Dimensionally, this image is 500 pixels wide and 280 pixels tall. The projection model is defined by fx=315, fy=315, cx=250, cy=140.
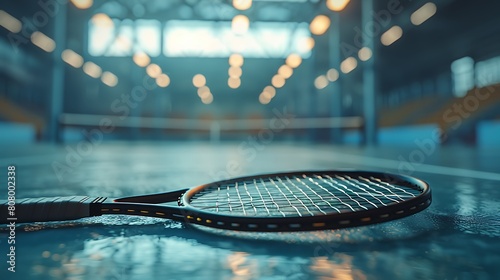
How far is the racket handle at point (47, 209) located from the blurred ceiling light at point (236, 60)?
17.5 metres

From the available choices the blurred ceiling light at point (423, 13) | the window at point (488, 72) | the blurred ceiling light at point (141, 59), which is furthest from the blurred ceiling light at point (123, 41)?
the window at point (488, 72)

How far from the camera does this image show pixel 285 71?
21.4 metres

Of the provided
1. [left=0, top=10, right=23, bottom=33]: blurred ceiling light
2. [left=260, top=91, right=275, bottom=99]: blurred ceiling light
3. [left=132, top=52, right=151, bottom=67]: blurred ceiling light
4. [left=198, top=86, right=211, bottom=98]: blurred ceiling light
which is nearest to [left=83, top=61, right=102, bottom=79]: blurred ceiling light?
[left=132, top=52, right=151, bottom=67]: blurred ceiling light

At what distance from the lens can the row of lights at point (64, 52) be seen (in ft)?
44.4

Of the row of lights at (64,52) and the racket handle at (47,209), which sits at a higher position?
the row of lights at (64,52)

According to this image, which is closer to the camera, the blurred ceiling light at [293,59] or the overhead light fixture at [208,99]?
the blurred ceiling light at [293,59]

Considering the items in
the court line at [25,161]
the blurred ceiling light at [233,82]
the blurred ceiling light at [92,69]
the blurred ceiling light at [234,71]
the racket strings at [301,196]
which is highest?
the blurred ceiling light at [92,69]

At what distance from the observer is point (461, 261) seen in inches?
26.1

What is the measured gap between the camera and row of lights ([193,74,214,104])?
23.4 meters

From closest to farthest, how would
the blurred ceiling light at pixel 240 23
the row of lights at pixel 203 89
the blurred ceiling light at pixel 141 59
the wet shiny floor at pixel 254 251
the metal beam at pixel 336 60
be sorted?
the wet shiny floor at pixel 254 251 < the blurred ceiling light at pixel 240 23 < the metal beam at pixel 336 60 < the blurred ceiling light at pixel 141 59 < the row of lights at pixel 203 89

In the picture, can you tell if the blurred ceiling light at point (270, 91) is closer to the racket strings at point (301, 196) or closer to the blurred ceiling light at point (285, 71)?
the blurred ceiling light at point (285, 71)

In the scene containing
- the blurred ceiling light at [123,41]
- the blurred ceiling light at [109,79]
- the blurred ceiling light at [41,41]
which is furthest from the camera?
the blurred ceiling light at [109,79]

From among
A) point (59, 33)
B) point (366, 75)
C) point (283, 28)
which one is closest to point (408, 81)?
point (283, 28)

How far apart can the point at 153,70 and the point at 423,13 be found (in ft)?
47.8
